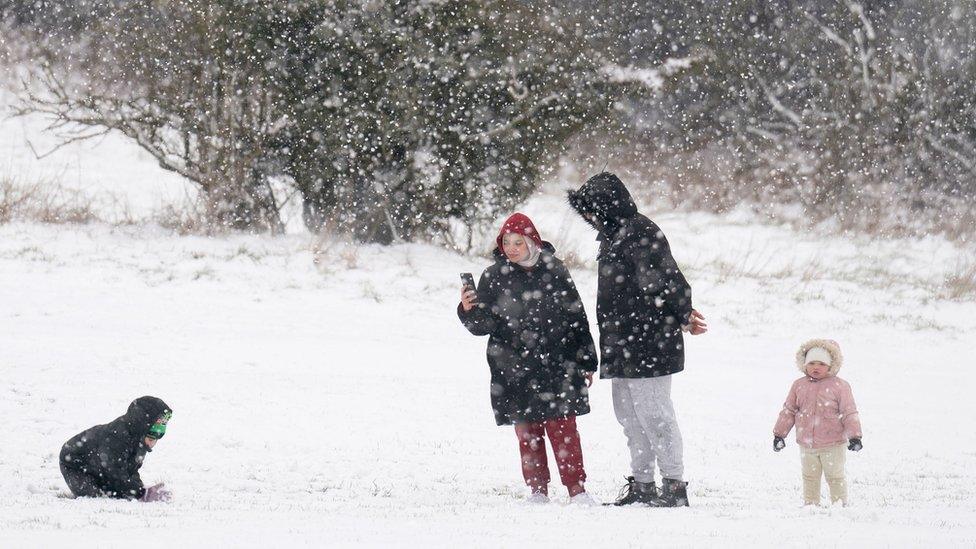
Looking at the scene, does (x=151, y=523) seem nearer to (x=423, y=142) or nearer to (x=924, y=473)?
(x=924, y=473)

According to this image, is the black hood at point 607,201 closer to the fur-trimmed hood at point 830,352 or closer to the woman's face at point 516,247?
the woman's face at point 516,247

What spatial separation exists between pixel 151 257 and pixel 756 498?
8563mm

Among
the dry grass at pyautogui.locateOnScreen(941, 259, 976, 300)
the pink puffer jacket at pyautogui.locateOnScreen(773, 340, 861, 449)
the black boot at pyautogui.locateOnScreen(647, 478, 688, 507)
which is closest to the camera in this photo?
the black boot at pyautogui.locateOnScreen(647, 478, 688, 507)

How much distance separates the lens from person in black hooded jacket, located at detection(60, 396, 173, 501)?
222 inches

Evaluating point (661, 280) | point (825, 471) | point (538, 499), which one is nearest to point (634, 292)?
point (661, 280)

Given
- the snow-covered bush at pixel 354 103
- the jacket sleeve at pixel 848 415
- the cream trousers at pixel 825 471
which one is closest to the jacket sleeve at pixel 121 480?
the cream trousers at pixel 825 471

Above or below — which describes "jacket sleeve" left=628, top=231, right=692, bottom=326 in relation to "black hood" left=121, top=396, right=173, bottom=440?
above

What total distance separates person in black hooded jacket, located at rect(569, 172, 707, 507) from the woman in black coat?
0.79ft

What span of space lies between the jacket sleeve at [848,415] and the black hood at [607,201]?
165cm

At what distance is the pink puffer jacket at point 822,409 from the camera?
5.95 meters

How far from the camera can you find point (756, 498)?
6.39m

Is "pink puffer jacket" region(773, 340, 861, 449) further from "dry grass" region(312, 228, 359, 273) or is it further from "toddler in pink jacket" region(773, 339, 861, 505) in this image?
"dry grass" region(312, 228, 359, 273)

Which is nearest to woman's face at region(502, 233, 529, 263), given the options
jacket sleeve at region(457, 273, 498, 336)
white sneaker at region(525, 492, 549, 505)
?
jacket sleeve at region(457, 273, 498, 336)

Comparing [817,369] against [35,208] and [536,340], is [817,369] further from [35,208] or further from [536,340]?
[35,208]
